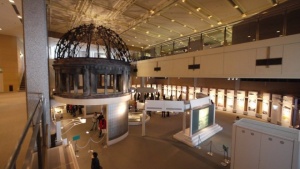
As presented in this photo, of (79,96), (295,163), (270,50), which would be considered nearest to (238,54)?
(270,50)

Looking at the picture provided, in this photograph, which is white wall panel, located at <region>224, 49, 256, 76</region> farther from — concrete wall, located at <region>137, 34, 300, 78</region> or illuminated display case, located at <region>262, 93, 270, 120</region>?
illuminated display case, located at <region>262, 93, 270, 120</region>

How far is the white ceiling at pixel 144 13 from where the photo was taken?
8.56 metres

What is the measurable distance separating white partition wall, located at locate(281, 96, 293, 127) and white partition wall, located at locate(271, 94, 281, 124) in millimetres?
453

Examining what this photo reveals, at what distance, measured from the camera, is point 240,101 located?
15.2 m

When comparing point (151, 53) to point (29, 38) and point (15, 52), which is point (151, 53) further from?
point (15, 52)

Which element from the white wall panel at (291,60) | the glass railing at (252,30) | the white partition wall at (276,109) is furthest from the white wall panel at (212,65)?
the white partition wall at (276,109)

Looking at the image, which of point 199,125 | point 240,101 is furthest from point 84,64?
point 240,101

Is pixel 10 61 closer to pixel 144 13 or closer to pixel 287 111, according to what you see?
pixel 144 13

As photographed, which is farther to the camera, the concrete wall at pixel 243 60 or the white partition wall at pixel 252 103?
the white partition wall at pixel 252 103

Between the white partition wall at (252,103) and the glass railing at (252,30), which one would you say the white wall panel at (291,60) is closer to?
the glass railing at (252,30)

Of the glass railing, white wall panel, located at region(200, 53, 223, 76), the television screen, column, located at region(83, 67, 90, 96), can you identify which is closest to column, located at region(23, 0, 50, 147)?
column, located at region(83, 67, 90, 96)

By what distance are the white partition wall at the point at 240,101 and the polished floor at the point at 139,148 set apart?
5136 mm

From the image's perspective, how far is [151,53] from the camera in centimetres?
1589

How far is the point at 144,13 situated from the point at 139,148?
9218mm
